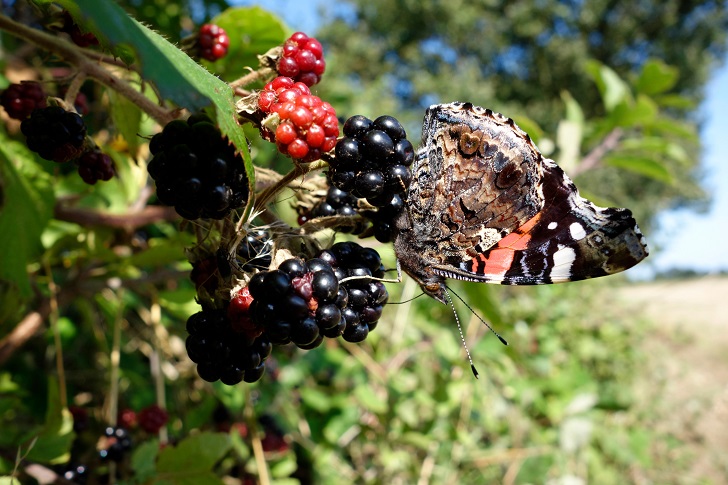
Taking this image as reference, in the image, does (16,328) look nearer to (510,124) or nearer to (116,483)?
(116,483)

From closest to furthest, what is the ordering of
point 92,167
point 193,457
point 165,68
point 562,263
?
point 165,68 < point 92,167 < point 562,263 < point 193,457

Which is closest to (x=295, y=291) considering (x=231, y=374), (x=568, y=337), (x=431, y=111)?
(x=231, y=374)

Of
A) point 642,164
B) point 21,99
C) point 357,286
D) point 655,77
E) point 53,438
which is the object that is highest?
point 655,77

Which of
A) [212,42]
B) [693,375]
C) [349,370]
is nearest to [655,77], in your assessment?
[349,370]

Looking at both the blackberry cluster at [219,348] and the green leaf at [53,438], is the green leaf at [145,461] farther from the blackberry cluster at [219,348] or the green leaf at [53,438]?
the blackberry cluster at [219,348]

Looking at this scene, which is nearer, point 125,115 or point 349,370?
point 125,115

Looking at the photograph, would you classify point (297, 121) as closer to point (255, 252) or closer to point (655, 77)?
point (255, 252)
